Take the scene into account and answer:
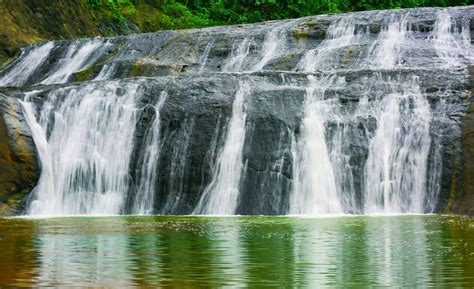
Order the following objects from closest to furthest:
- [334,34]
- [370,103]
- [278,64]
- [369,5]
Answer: [370,103], [278,64], [334,34], [369,5]

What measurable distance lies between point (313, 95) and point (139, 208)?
4323mm

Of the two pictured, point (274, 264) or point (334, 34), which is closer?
point (274, 264)

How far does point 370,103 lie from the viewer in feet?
50.6

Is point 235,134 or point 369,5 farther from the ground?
point 369,5

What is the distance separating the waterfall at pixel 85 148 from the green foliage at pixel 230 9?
1777cm

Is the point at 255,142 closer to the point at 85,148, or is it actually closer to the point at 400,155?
the point at 400,155

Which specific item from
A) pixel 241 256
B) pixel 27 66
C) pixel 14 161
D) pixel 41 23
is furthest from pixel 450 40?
pixel 241 256

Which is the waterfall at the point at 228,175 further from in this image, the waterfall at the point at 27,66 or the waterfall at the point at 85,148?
the waterfall at the point at 27,66

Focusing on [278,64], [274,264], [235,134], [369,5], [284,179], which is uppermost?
[369,5]

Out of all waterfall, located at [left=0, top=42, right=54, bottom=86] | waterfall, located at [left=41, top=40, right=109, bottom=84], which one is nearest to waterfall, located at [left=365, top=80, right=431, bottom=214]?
waterfall, located at [left=41, top=40, right=109, bottom=84]

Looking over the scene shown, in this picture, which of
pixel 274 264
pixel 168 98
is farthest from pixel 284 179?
pixel 274 264

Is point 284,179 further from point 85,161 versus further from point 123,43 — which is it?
point 123,43

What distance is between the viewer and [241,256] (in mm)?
6285

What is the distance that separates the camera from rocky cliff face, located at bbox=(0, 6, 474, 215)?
1428cm
